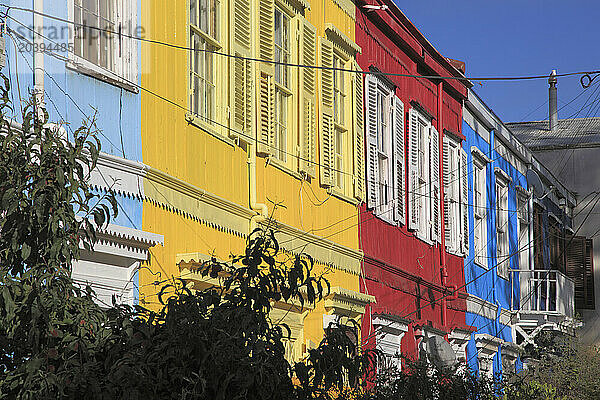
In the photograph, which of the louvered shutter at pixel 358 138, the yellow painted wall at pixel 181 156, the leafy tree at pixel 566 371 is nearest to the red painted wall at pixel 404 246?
the louvered shutter at pixel 358 138

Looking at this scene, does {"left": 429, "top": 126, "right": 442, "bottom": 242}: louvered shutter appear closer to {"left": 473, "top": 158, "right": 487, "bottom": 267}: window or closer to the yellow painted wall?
{"left": 473, "top": 158, "right": 487, "bottom": 267}: window

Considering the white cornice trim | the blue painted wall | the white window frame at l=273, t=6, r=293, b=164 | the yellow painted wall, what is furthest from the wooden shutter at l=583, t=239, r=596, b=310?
the white cornice trim

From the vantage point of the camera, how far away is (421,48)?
17562 millimetres

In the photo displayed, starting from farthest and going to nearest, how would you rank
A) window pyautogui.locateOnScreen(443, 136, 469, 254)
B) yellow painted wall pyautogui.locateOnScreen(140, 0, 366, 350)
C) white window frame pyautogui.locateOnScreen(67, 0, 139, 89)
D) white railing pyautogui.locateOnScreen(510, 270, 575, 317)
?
white railing pyautogui.locateOnScreen(510, 270, 575, 317), window pyautogui.locateOnScreen(443, 136, 469, 254), yellow painted wall pyautogui.locateOnScreen(140, 0, 366, 350), white window frame pyautogui.locateOnScreen(67, 0, 139, 89)

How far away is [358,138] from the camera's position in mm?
14156

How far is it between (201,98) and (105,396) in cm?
521

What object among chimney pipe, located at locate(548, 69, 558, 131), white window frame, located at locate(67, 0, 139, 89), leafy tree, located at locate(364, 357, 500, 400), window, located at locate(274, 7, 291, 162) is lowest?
leafy tree, located at locate(364, 357, 500, 400)

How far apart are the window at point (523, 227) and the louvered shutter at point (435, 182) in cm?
655

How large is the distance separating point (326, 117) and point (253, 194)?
2.72 meters

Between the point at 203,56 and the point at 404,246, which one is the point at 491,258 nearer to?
the point at 404,246

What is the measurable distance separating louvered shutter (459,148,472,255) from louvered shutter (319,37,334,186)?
6571mm

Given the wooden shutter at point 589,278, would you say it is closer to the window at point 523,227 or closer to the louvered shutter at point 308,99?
the window at point 523,227

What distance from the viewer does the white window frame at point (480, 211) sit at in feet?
67.2

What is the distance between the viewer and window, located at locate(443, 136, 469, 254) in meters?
18.5
